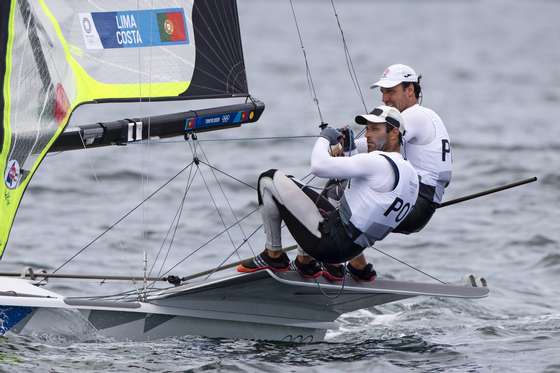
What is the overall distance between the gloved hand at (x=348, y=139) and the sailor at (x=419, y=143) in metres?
0.49

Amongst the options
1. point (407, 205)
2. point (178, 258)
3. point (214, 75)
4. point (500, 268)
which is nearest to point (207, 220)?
point (178, 258)

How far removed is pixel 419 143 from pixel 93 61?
1.95m

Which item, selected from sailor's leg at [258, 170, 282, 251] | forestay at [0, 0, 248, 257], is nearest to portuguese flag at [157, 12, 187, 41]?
forestay at [0, 0, 248, 257]

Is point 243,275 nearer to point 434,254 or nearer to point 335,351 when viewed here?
point 335,351

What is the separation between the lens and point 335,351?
6.73 m

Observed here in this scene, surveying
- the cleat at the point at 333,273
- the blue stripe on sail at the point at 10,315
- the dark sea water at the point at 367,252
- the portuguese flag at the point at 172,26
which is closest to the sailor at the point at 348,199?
the cleat at the point at 333,273

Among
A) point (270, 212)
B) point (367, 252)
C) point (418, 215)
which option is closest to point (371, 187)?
point (270, 212)

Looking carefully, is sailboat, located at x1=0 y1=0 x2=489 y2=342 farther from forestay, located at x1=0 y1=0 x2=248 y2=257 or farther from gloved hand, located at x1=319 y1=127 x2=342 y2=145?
gloved hand, located at x1=319 y1=127 x2=342 y2=145

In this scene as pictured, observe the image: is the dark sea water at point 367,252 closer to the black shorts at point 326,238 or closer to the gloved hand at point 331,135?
the black shorts at point 326,238

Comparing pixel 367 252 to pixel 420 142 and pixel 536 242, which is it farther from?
pixel 420 142

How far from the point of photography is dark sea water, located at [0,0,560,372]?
6.48 meters

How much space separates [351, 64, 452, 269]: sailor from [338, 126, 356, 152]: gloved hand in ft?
1.59

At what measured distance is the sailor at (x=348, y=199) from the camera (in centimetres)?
621

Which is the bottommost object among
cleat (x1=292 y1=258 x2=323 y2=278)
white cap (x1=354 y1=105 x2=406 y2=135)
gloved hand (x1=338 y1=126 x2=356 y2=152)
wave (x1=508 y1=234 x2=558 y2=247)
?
wave (x1=508 y1=234 x2=558 y2=247)
